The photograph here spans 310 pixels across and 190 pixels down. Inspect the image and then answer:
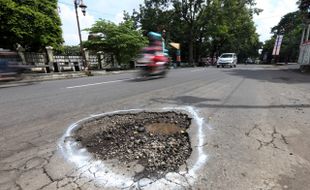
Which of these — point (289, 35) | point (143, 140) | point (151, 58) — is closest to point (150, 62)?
point (151, 58)

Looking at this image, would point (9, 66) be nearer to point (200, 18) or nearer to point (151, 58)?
point (151, 58)

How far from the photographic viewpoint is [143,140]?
3.11m

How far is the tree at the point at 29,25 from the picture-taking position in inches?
626

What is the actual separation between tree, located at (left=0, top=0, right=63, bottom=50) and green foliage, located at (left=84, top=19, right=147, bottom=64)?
3266 millimetres

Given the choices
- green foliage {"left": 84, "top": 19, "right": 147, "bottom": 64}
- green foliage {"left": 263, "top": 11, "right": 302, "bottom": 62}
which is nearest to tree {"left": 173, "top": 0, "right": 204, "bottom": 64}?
green foliage {"left": 84, "top": 19, "right": 147, "bottom": 64}

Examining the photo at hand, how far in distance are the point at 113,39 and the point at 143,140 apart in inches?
740

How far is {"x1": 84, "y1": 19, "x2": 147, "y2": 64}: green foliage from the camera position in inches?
814

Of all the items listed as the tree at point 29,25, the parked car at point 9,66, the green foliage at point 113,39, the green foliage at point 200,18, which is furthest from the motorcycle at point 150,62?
the green foliage at point 200,18

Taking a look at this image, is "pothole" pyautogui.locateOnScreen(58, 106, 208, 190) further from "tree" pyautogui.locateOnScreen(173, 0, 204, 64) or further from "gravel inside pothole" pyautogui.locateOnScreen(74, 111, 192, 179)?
"tree" pyautogui.locateOnScreen(173, 0, 204, 64)

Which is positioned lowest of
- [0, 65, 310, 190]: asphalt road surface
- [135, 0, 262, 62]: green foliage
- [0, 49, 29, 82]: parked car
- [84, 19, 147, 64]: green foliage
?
[0, 65, 310, 190]: asphalt road surface

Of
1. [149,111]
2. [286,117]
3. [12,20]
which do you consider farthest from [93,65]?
[286,117]

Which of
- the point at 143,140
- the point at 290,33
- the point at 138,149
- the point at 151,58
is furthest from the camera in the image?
the point at 290,33

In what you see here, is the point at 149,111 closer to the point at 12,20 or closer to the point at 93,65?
the point at 12,20

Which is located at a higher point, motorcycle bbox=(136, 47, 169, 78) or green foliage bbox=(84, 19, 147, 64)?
green foliage bbox=(84, 19, 147, 64)
